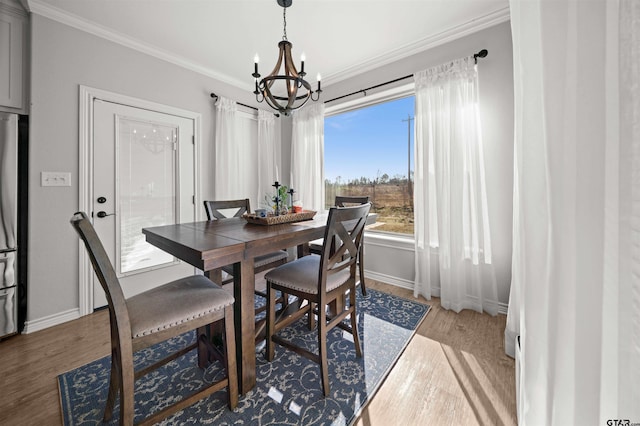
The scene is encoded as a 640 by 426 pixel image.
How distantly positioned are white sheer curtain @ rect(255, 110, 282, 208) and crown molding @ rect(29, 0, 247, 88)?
713 millimetres

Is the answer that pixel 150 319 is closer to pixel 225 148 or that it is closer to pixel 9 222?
pixel 9 222

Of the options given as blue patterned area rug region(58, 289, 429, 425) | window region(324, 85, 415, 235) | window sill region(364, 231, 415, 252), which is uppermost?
window region(324, 85, 415, 235)

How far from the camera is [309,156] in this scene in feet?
12.0

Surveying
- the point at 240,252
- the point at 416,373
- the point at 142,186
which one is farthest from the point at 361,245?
the point at 142,186

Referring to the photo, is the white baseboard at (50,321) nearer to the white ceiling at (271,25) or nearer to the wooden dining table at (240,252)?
the wooden dining table at (240,252)

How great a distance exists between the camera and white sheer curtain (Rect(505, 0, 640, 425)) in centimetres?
38

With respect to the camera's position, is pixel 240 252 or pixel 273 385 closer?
pixel 240 252

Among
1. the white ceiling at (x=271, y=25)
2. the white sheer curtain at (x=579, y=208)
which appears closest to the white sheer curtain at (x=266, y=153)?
the white ceiling at (x=271, y=25)

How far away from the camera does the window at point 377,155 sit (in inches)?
120

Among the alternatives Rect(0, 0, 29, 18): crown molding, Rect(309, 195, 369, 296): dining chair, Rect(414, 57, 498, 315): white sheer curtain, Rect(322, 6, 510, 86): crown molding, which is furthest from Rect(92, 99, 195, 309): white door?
Rect(414, 57, 498, 315): white sheer curtain

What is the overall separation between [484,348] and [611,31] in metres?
2.04

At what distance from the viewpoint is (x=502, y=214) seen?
229 centimetres

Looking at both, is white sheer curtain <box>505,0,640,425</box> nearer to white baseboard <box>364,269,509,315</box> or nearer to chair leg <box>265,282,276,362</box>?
chair leg <box>265,282,276,362</box>

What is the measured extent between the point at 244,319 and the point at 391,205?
7.78 ft
